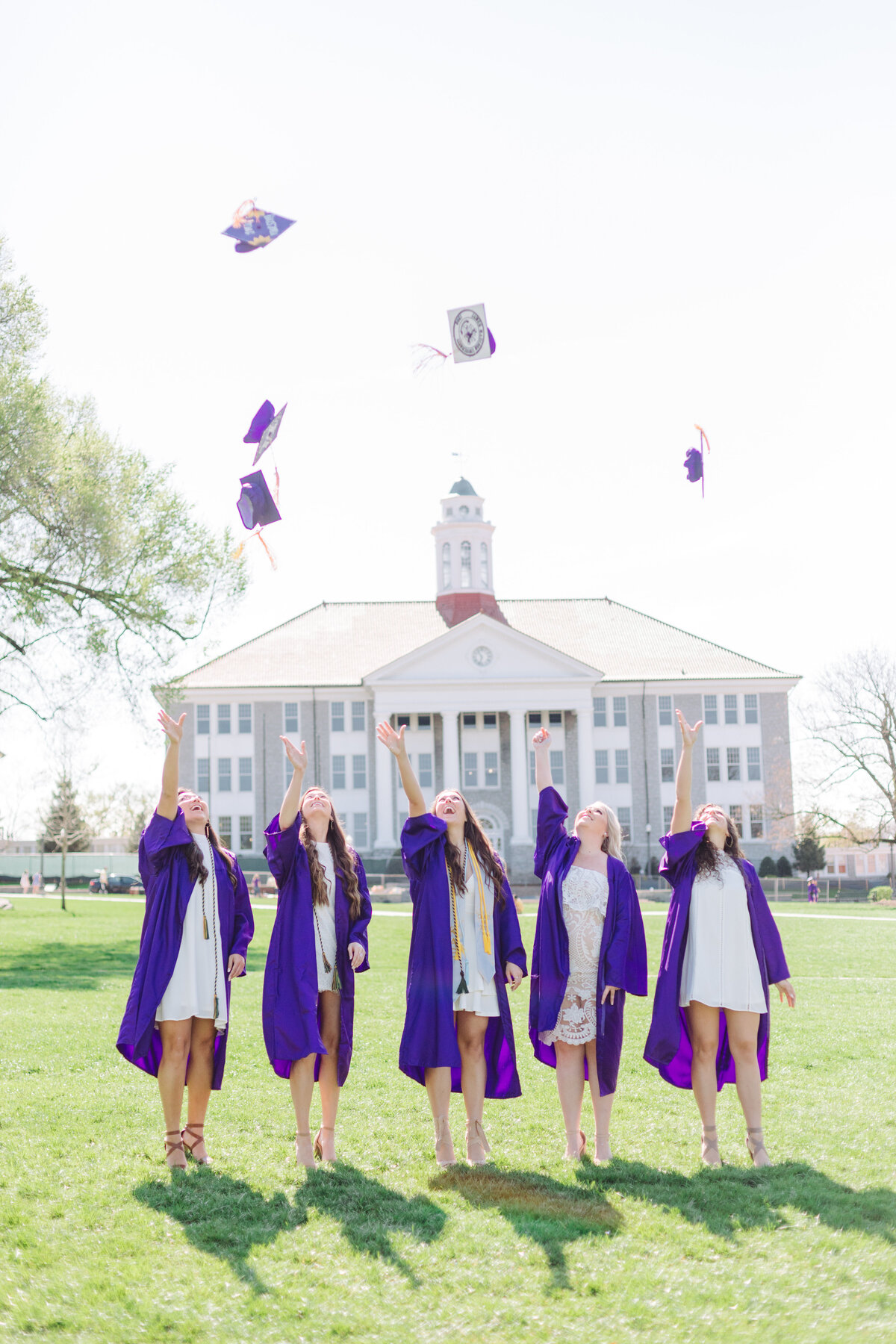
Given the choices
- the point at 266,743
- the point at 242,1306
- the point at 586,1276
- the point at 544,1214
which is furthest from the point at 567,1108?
the point at 266,743

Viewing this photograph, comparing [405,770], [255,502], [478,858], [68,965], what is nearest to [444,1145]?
[478,858]

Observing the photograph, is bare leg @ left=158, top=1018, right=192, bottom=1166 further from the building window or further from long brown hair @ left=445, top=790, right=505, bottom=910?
the building window

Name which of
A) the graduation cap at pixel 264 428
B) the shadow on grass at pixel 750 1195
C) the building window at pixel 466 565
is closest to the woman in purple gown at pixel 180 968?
the shadow on grass at pixel 750 1195

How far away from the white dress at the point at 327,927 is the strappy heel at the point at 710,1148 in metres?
2.25

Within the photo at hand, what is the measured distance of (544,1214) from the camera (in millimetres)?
5637

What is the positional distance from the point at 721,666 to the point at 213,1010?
52.9 metres

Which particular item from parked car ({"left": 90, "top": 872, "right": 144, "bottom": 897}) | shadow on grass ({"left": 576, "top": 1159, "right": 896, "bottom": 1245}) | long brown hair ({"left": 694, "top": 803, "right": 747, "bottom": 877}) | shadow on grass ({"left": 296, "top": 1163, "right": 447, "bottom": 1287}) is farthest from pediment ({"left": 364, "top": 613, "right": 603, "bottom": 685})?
shadow on grass ({"left": 296, "top": 1163, "right": 447, "bottom": 1287})

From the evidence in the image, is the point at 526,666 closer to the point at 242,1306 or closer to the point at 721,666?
the point at 721,666

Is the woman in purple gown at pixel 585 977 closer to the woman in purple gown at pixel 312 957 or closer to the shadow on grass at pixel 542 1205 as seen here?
the shadow on grass at pixel 542 1205

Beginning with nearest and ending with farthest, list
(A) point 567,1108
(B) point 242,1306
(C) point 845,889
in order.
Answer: (B) point 242,1306 → (A) point 567,1108 → (C) point 845,889

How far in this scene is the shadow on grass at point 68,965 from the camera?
1539 cm

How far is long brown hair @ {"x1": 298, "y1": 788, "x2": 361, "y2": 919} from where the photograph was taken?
6758mm

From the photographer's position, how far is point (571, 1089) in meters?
6.64

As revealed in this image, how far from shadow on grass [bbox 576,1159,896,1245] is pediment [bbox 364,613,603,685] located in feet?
159
